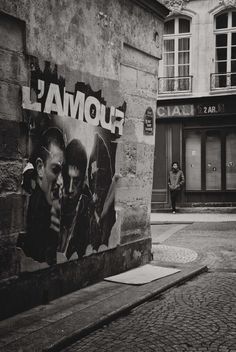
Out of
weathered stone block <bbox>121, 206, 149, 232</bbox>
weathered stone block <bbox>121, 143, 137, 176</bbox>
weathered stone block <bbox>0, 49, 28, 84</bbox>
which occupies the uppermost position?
weathered stone block <bbox>0, 49, 28, 84</bbox>

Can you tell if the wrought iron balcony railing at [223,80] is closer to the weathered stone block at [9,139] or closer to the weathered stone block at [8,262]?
the weathered stone block at [9,139]

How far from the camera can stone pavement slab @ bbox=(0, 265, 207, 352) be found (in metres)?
4.55

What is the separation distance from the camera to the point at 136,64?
7930 millimetres

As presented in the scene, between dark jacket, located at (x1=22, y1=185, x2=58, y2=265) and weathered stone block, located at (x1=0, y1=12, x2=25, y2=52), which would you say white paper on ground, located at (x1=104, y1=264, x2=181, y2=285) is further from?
weathered stone block, located at (x1=0, y1=12, x2=25, y2=52)

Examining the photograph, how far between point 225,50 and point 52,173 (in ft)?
47.2

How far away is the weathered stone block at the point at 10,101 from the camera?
17.0 ft

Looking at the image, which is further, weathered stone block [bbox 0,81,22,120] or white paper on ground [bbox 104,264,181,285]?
white paper on ground [bbox 104,264,181,285]

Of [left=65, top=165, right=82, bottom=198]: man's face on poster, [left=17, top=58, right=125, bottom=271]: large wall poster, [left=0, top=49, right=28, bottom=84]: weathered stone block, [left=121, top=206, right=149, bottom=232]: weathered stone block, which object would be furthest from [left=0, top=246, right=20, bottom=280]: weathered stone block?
[left=121, top=206, right=149, bottom=232]: weathered stone block

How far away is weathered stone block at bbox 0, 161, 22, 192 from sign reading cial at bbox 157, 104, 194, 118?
→ 552 inches

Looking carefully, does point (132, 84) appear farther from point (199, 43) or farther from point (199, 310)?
point (199, 43)

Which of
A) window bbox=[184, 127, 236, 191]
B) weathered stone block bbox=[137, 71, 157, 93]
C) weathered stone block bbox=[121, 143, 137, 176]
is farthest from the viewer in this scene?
window bbox=[184, 127, 236, 191]

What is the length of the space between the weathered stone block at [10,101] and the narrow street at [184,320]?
239 centimetres

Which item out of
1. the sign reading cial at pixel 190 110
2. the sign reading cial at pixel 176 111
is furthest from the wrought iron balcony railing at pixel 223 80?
the sign reading cial at pixel 176 111

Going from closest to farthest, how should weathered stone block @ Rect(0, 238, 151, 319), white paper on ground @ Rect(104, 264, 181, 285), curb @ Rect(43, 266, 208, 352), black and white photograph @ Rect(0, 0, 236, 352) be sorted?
curb @ Rect(43, 266, 208, 352)
black and white photograph @ Rect(0, 0, 236, 352)
weathered stone block @ Rect(0, 238, 151, 319)
white paper on ground @ Rect(104, 264, 181, 285)
